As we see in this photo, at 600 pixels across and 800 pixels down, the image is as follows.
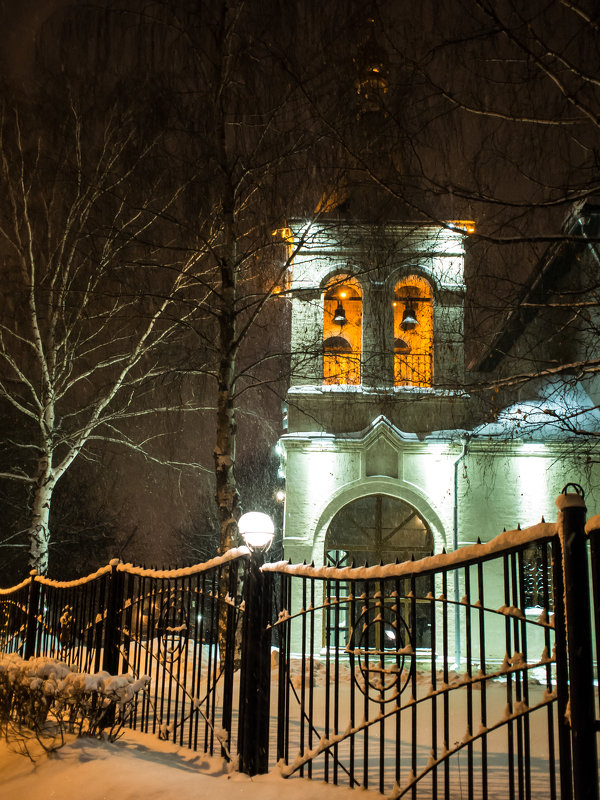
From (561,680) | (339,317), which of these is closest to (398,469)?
(339,317)

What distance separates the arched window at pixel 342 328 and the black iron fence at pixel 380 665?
759 cm

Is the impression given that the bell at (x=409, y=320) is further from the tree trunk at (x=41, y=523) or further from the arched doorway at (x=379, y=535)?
the tree trunk at (x=41, y=523)

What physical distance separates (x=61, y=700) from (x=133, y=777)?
51.4 inches

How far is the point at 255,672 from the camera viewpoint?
4.76 m

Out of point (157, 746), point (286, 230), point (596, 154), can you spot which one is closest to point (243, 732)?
point (157, 746)

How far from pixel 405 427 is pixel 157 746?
37.1ft

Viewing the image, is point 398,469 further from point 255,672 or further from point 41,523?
point 255,672

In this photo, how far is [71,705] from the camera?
5500 mm

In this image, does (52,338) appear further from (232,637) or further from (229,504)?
(232,637)

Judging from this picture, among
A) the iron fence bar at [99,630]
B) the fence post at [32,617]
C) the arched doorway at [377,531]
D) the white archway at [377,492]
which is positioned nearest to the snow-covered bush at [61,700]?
the iron fence bar at [99,630]

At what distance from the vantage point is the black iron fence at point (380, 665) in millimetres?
2951

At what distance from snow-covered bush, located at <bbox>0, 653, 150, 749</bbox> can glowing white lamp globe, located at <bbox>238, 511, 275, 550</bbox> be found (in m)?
1.62

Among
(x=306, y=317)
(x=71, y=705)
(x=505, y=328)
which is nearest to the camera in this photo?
(x=71, y=705)

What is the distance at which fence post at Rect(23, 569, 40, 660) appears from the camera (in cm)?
934
